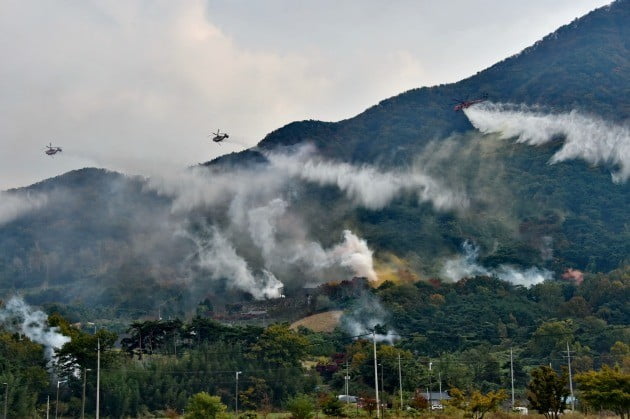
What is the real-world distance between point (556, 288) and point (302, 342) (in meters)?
74.4

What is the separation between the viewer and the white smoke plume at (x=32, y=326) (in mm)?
115000

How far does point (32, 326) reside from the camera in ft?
420

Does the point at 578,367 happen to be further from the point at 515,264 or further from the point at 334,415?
the point at 515,264

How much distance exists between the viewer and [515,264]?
656 ft

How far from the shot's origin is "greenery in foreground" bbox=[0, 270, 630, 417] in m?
97.7

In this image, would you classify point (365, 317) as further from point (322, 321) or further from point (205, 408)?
point (205, 408)

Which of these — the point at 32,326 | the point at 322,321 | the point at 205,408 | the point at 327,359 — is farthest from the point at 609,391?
the point at 322,321

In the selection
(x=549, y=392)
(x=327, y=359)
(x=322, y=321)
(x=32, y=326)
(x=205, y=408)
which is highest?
(x=32, y=326)

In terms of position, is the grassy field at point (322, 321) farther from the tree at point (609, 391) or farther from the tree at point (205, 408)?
the tree at point (609, 391)

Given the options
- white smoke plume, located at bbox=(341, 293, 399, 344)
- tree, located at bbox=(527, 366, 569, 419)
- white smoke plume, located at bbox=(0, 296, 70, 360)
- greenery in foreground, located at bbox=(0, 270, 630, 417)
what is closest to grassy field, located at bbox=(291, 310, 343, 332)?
white smoke plume, located at bbox=(341, 293, 399, 344)

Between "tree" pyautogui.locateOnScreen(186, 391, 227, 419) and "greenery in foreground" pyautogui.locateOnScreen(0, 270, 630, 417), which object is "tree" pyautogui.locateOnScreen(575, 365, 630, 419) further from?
"tree" pyautogui.locateOnScreen(186, 391, 227, 419)

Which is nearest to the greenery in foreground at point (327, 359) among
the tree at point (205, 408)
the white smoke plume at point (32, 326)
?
the white smoke plume at point (32, 326)

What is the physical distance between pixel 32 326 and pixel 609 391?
94273 millimetres

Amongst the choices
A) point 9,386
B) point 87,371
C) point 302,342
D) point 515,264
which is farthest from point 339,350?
point 515,264
